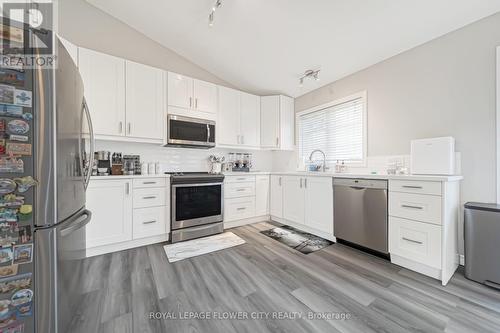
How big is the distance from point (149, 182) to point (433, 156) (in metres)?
3.24

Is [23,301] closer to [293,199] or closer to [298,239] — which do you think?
[298,239]

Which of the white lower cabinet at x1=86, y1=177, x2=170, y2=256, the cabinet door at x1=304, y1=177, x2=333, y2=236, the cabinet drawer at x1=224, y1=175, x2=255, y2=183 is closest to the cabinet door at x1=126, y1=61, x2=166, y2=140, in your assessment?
the white lower cabinet at x1=86, y1=177, x2=170, y2=256

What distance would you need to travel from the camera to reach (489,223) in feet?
5.22

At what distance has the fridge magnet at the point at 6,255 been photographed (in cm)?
80

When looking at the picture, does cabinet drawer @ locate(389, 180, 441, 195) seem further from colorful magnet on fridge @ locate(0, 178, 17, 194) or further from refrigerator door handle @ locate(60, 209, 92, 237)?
colorful magnet on fridge @ locate(0, 178, 17, 194)

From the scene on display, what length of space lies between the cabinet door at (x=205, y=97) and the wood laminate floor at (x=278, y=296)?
7.48 feet

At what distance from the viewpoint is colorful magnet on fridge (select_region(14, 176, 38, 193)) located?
832mm

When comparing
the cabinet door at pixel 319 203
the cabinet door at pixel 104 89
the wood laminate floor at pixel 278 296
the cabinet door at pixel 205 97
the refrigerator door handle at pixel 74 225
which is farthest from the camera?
the cabinet door at pixel 205 97

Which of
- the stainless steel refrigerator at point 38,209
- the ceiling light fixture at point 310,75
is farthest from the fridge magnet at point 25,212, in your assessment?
the ceiling light fixture at point 310,75

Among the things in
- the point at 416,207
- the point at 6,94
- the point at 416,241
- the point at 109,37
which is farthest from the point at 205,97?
the point at 416,241

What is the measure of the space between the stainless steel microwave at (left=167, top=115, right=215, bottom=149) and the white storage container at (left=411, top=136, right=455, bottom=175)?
8.92 feet

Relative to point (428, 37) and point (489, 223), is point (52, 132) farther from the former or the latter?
point (428, 37)

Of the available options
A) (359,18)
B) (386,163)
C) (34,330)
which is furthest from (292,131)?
(34,330)

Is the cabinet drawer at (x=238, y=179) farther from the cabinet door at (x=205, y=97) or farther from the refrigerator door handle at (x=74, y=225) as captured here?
the refrigerator door handle at (x=74, y=225)
